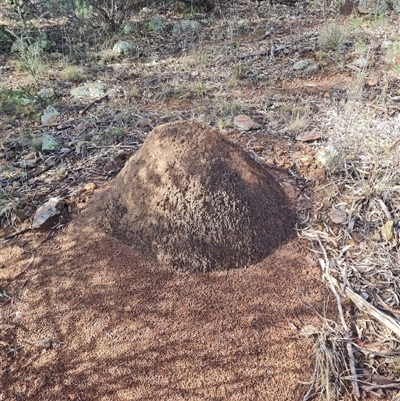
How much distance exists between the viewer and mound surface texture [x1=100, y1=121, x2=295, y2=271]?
210cm

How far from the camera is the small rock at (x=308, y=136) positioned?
3040mm

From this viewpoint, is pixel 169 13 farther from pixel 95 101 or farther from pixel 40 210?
pixel 40 210

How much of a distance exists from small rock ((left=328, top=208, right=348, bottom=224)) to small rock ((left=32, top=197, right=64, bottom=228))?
1.74 meters

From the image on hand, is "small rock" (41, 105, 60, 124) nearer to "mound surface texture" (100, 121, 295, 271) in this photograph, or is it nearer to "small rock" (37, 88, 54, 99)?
"small rock" (37, 88, 54, 99)

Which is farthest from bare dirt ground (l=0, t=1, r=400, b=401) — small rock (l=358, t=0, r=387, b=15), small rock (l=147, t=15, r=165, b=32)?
small rock (l=147, t=15, r=165, b=32)

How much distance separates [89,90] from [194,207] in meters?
2.85

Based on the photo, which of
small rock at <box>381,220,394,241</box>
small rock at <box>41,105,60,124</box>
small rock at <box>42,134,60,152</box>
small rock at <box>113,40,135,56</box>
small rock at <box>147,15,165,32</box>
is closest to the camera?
small rock at <box>381,220,394,241</box>

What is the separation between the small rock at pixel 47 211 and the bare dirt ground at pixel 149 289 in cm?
6

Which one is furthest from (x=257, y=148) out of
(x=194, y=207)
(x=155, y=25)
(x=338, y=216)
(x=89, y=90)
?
(x=155, y=25)

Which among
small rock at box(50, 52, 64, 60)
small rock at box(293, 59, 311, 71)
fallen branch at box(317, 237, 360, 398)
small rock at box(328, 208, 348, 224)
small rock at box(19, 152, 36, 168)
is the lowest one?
fallen branch at box(317, 237, 360, 398)

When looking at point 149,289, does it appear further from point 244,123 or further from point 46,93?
point 46,93

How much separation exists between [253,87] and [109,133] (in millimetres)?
1752

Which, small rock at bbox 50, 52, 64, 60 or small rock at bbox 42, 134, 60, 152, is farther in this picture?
small rock at bbox 50, 52, 64, 60

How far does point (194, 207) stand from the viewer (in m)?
2.10
